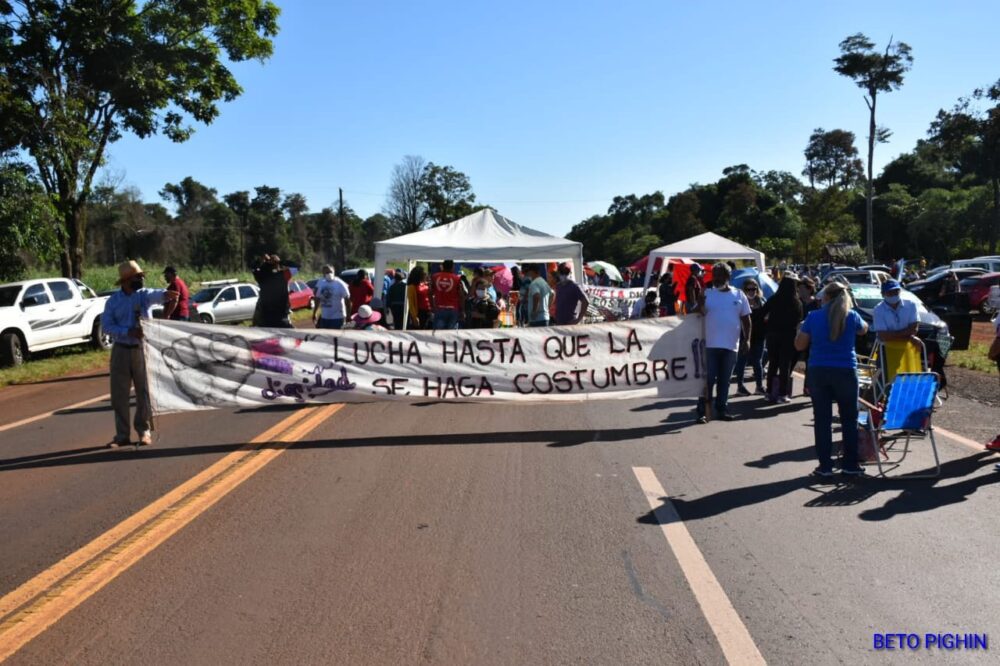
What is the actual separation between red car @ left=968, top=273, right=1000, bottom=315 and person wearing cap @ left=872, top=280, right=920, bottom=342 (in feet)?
74.2

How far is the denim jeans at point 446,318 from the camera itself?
12828 millimetres

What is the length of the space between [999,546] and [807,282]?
697 cm

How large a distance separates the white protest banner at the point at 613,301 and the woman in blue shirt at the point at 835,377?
46.2 ft

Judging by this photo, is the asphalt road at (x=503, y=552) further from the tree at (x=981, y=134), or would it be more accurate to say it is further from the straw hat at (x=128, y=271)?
the tree at (x=981, y=134)

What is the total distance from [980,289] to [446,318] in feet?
75.7

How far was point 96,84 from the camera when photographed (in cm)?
2362

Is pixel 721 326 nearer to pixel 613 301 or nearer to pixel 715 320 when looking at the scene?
pixel 715 320

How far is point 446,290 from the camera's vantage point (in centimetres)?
1276

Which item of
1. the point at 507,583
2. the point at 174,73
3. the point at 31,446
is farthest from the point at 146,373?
the point at 174,73

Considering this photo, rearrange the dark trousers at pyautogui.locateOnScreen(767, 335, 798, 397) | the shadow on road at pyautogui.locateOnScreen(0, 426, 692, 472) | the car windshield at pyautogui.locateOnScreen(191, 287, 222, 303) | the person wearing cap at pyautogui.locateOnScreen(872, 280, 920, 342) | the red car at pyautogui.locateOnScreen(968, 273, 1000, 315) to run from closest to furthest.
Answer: the shadow on road at pyautogui.locateOnScreen(0, 426, 692, 472)
the person wearing cap at pyautogui.locateOnScreen(872, 280, 920, 342)
the dark trousers at pyautogui.locateOnScreen(767, 335, 798, 397)
the red car at pyautogui.locateOnScreen(968, 273, 1000, 315)
the car windshield at pyautogui.locateOnScreen(191, 287, 222, 303)

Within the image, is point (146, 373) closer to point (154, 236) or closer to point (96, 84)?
point (96, 84)

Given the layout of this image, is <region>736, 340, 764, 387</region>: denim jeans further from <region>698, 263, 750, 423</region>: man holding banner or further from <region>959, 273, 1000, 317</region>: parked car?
<region>959, 273, 1000, 317</region>: parked car

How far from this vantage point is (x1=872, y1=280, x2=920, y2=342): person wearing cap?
8211 mm

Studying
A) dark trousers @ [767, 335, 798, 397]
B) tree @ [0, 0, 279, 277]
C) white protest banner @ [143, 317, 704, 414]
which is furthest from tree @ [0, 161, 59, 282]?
dark trousers @ [767, 335, 798, 397]
